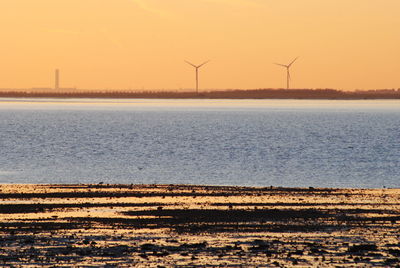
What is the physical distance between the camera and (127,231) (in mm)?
30469

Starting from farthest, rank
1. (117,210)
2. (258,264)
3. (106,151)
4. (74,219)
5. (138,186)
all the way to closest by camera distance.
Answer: (106,151) → (138,186) → (117,210) → (74,219) → (258,264)

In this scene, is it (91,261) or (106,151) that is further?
(106,151)

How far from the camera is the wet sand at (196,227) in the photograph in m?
25.5

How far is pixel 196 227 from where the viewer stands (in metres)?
31.6

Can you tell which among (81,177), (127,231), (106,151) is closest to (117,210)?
(127,231)

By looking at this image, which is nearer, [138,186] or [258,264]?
[258,264]

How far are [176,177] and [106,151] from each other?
3193 cm

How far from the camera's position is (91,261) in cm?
2486

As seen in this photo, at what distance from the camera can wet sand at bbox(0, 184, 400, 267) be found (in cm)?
2545

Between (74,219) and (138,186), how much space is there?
565 inches

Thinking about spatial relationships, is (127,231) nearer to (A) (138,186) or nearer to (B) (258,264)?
(B) (258,264)

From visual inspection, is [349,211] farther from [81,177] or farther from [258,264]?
[81,177]

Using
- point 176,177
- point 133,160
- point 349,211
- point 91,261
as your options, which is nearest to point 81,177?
point 176,177

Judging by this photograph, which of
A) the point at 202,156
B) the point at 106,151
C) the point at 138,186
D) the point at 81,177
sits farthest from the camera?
the point at 106,151
